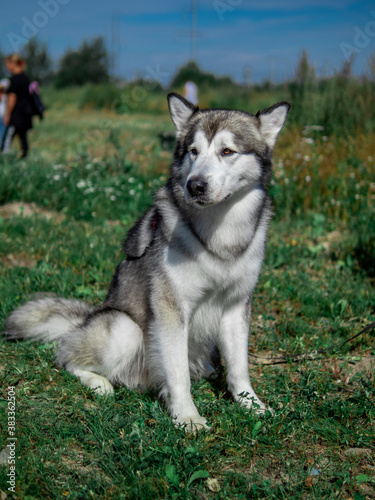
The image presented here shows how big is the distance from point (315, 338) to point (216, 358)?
2.72 ft

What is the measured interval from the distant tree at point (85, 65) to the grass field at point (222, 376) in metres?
40.8

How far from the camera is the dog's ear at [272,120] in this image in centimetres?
281

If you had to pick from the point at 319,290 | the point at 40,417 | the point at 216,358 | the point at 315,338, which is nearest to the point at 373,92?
the point at 319,290

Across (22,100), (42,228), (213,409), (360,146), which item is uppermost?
(22,100)

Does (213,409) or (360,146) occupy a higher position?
(360,146)

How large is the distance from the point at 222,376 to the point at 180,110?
1.82 meters

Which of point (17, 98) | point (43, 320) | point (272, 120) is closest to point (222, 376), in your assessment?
point (43, 320)

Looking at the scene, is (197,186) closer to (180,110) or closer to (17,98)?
(180,110)

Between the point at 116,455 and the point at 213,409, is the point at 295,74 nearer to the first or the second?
the point at 213,409

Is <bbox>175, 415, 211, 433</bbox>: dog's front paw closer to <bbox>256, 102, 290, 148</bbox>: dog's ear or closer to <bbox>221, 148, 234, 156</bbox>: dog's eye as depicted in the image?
<bbox>221, 148, 234, 156</bbox>: dog's eye

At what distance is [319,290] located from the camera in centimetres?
437

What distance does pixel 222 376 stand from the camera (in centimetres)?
324

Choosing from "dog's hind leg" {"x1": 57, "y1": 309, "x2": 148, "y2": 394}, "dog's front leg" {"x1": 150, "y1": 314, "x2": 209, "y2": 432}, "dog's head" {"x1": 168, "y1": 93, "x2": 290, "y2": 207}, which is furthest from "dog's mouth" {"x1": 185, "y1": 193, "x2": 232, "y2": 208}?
"dog's hind leg" {"x1": 57, "y1": 309, "x2": 148, "y2": 394}

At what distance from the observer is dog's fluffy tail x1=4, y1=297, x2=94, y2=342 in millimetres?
3264
